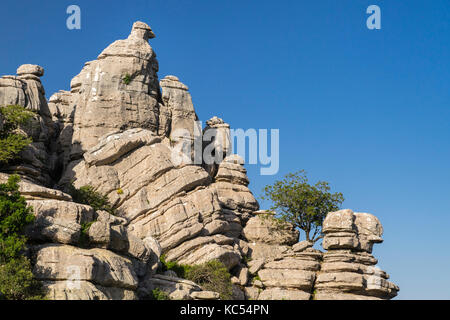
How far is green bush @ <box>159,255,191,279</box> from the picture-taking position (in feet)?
169

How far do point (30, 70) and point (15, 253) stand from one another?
32.9 meters

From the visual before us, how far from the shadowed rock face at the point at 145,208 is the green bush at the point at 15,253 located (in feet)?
3.30

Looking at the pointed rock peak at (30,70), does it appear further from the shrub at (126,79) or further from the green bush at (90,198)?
the green bush at (90,198)

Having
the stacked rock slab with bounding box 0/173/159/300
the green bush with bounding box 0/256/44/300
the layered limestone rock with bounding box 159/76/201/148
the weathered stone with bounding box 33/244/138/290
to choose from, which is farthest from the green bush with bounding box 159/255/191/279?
the layered limestone rock with bounding box 159/76/201/148

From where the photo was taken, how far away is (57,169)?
214 ft

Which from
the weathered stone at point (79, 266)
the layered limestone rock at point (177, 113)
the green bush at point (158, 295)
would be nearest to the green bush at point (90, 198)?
the layered limestone rock at point (177, 113)

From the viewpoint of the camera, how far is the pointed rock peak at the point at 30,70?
6675 cm

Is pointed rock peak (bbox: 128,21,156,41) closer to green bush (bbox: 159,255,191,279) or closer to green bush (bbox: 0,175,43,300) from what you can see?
green bush (bbox: 159,255,191,279)
